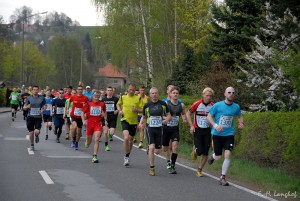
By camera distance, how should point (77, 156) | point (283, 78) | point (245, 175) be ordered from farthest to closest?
point (283, 78) < point (77, 156) < point (245, 175)

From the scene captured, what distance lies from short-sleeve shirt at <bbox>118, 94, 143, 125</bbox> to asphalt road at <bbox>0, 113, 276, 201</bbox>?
108 centimetres

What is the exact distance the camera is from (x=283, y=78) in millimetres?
18750

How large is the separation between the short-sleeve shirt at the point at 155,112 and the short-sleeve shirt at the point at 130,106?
164 centimetres

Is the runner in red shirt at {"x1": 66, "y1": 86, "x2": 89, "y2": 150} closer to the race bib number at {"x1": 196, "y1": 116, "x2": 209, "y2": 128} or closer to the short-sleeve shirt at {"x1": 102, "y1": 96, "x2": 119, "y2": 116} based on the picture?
the short-sleeve shirt at {"x1": 102, "y1": 96, "x2": 119, "y2": 116}

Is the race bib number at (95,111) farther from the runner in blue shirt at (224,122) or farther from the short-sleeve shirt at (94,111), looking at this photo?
the runner in blue shirt at (224,122)

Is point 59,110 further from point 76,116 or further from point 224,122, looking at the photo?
point 224,122

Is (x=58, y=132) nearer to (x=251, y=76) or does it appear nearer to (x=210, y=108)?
(x=251, y=76)

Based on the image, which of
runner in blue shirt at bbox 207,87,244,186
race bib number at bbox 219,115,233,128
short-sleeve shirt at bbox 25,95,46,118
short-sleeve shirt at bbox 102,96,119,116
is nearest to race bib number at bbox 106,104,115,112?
short-sleeve shirt at bbox 102,96,119,116

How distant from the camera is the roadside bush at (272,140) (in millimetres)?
10935

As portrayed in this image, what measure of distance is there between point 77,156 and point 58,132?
4.90m

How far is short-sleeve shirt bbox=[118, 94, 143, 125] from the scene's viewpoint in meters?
13.9

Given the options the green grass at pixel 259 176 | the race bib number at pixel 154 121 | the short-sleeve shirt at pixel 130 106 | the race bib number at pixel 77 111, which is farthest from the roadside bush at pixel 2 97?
the race bib number at pixel 154 121

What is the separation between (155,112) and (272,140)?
260 centimetres

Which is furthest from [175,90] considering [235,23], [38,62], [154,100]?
[38,62]
